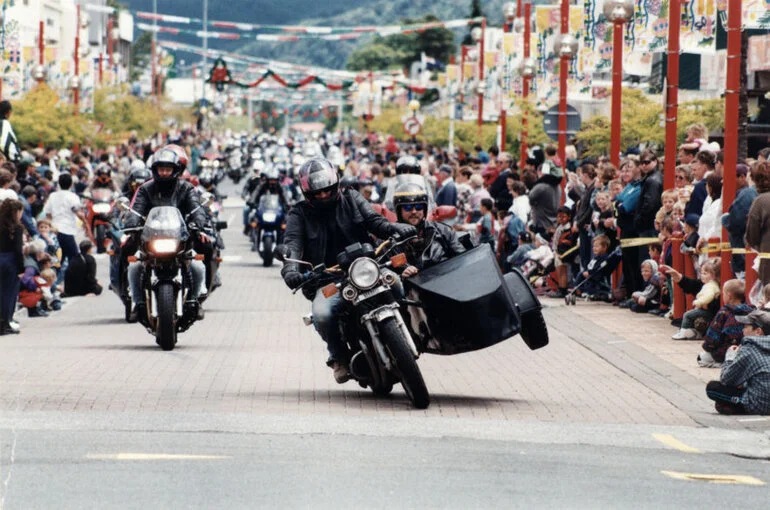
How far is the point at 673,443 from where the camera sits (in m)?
10.5

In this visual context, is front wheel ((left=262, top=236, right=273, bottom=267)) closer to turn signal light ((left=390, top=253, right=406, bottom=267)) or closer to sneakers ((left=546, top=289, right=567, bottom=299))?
sneakers ((left=546, top=289, right=567, bottom=299))

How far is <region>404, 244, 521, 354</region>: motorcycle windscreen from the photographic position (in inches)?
469

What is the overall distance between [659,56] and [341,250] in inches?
1280

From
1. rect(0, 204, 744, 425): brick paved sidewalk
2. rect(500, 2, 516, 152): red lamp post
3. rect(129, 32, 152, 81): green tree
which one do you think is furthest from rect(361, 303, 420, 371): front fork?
rect(129, 32, 152, 81): green tree

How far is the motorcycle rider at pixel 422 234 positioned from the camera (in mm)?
12461

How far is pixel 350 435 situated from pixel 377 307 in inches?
59.4

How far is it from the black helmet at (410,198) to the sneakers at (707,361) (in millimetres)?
3644

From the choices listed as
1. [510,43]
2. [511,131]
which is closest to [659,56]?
[510,43]

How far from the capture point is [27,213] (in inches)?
888

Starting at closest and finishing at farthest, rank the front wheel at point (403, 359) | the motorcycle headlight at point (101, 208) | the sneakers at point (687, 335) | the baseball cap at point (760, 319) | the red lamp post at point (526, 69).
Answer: the front wheel at point (403, 359) < the baseball cap at point (760, 319) < the sneakers at point (687, 335) < the motorcycle headlight at point (101, 208) < the red lamp post at point (526, 69)

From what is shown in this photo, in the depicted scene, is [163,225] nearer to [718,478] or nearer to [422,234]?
[422,234]

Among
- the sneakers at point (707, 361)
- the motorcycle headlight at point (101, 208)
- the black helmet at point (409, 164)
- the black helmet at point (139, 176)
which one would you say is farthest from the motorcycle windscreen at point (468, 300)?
the motorcycle headlight at point (101, 208)

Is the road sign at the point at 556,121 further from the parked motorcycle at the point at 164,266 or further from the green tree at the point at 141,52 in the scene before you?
the green tree at the point at 141,52

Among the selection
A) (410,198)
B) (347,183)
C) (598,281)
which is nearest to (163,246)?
(347,183)
